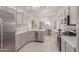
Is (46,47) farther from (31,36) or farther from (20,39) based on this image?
(31,36)

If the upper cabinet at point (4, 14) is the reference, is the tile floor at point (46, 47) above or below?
below

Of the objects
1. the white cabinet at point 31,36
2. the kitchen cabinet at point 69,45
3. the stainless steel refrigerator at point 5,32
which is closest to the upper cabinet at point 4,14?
the stainless steel refrigerator at point 5,32

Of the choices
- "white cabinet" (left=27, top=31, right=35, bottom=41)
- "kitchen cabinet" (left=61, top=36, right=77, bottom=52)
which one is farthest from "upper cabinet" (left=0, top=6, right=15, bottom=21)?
"white cabinet" (left=27, top=31, right=35, bottom=41)

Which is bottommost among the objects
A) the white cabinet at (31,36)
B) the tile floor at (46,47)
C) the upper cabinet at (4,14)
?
the tile floor at (46,47)

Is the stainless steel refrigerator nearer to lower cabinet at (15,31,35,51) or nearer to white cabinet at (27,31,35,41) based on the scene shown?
lower cabinet at (15,31,35,51)

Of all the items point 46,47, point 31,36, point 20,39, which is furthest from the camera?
point 31,36

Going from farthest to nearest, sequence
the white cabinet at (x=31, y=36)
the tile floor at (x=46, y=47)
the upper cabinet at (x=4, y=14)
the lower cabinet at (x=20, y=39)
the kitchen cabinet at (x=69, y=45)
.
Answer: the white cabinet at (x=31, y=36)
the lower cabinet at (x=20, y=39)
the tile floor at (x=46, y=47)
the upper cabinet at (x=4, y=14)
the kitchen cabinet at (x=69, y=45)

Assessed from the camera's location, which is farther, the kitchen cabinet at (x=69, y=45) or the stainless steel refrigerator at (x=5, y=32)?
the stainless steel refrigerator at (x=5, y=32)

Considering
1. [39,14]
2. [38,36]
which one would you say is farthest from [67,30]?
[38,36]

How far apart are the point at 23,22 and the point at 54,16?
1.39 metres

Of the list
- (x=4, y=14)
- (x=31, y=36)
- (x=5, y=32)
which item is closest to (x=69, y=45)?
(x=5, y=32)

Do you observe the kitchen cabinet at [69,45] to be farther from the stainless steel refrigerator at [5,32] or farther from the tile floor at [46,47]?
the stainless steel refrigerator at [5,32]

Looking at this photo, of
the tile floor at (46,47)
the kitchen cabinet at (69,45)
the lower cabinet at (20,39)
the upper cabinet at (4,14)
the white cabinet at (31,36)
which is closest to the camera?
the kitchen cabinet at (69,45)
